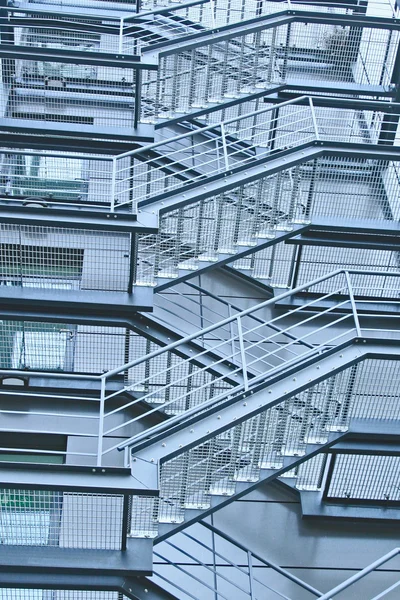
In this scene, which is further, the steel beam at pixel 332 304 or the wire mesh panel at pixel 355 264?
the wire mesh panel at pixel 355 264

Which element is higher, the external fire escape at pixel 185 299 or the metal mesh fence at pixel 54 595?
the external fire escape at pixel 185 299

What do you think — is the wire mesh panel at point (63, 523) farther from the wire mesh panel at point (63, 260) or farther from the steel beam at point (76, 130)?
the steel beam at point (76, 130)

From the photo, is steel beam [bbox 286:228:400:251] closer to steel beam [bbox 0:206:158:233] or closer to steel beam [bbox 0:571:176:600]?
steel beam [bbox 0:206:158:233]

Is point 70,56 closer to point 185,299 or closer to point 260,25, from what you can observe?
point 260,25

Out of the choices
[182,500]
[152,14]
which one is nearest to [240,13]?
[152,14]

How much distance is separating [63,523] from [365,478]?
3.48 metres

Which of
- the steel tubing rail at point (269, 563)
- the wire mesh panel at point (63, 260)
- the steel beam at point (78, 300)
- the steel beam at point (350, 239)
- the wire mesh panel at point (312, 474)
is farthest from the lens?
the steel beam at point (350, 239)

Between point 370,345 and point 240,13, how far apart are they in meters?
6.44

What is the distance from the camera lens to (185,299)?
11.6 m

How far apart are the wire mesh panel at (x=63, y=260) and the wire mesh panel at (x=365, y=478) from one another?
3.05 metres

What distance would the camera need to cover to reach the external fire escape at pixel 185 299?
8.67 meters

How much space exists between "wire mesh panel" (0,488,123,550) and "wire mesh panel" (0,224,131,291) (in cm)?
254

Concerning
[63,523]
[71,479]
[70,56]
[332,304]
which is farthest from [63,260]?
[332,304]

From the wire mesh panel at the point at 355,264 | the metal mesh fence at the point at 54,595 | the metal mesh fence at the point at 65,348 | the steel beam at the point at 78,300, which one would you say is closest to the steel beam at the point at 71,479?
the metal mesh fence at the point at 54,595
